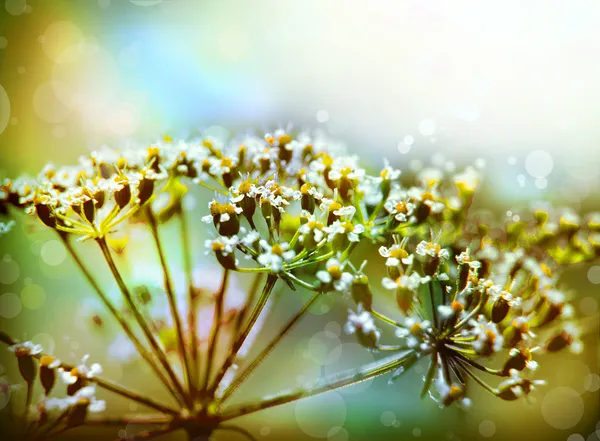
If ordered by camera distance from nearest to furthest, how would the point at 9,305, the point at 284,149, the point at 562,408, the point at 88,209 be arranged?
1. the point at 88,209
2. the point at 284,149
3. the point at 9,305
4. the point at 562,408

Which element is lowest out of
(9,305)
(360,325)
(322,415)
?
(322,415)

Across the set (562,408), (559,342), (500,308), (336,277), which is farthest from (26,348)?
(562,408)

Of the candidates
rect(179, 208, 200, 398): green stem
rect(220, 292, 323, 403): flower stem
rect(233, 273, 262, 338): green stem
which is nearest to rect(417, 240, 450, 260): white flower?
rect(220, 292, 323, 403): flower stem

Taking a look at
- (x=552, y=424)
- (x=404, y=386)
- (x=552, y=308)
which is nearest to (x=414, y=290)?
(x=552, y=308)

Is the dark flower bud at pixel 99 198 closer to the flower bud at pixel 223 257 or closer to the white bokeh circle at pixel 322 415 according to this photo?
the flower bud at pixel 223 257

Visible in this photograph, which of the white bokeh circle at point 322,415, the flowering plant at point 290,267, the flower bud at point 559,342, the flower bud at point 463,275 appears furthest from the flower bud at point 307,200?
the white bokeh circle at point 322,415

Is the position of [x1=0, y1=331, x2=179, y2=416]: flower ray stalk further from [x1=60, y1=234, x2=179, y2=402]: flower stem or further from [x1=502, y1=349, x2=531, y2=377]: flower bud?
[x1=502, y1=349, x2=531, y2=377]: flower bud

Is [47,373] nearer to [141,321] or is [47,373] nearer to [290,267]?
[141,321]

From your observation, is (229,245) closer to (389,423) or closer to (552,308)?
(552,308)
